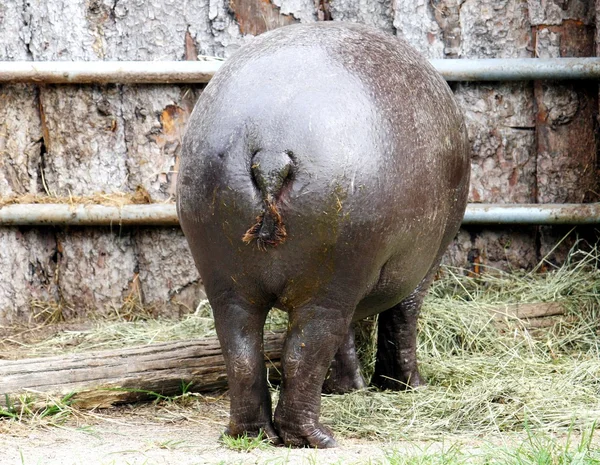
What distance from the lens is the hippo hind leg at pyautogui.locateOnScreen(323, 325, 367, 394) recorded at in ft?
13.4

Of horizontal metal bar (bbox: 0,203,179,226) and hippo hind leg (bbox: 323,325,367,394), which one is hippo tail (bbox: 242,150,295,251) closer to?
hippo hind leg (bbox: 323,325,367,394)

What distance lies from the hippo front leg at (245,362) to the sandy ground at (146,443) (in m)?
0.11

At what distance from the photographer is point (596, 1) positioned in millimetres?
4855

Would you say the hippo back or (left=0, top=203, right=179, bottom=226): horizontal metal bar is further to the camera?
(left=0, top=203, right=179, bottom=226): horizontal metal bar

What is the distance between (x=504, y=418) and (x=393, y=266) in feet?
2.33

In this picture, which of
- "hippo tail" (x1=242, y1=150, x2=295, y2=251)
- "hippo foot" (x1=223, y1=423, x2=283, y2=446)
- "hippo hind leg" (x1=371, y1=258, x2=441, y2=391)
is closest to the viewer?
"hippo tail" (x1=242, y1=150, x2=295, y2=251)

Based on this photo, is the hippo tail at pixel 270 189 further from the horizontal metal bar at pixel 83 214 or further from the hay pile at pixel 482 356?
the horizontal metal bar at pixel 83 214

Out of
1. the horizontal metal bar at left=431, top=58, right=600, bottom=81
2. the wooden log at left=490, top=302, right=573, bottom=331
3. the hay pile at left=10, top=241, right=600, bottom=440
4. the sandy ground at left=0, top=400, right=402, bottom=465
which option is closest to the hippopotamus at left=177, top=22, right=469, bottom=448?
the sandy ground at left=0, top=400, right=402, bottom=465

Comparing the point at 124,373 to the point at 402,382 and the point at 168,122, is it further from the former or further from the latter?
the point at 168,122

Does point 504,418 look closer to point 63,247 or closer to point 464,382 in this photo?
point 464,382

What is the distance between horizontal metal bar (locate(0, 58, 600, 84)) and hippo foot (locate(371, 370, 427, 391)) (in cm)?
160

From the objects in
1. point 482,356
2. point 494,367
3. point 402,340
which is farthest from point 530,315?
point 402,340

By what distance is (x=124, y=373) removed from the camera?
394 centimetres

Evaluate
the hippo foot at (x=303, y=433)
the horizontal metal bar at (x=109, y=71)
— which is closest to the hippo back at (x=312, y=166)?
the hippo foot at (x=303, y=433)
